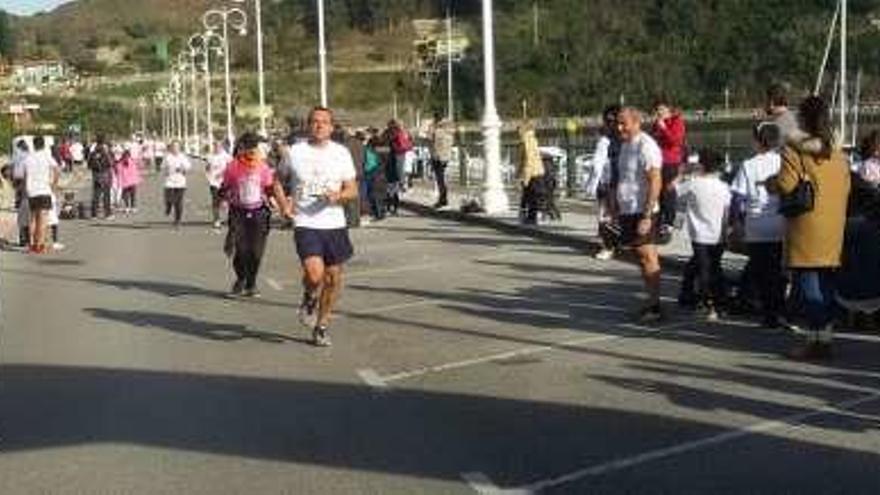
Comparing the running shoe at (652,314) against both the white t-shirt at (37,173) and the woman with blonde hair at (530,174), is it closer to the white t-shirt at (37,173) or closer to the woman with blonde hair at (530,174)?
the woman with blonde hair at (530,174)

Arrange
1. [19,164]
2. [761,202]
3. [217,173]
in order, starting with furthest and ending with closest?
[217,173]
[19,164]
[761,202]

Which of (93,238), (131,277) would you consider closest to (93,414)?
(131,277)

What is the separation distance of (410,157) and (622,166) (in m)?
27.6

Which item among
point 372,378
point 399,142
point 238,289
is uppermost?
point 399,142

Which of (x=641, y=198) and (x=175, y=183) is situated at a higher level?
(x=641, y=198)

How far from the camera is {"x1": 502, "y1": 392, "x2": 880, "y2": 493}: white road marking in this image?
26.2 ft

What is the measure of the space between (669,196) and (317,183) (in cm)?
631

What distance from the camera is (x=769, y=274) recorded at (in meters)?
13.1

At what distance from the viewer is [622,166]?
45.4 ft

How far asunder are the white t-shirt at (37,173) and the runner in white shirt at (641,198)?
13.9 m

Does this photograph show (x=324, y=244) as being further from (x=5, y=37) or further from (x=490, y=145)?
(x=5, y=37)

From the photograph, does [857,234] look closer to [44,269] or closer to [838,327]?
[838,327]

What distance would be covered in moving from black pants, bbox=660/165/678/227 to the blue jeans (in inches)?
211

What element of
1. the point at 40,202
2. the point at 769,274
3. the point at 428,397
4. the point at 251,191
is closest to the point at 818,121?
the point at 769,274
